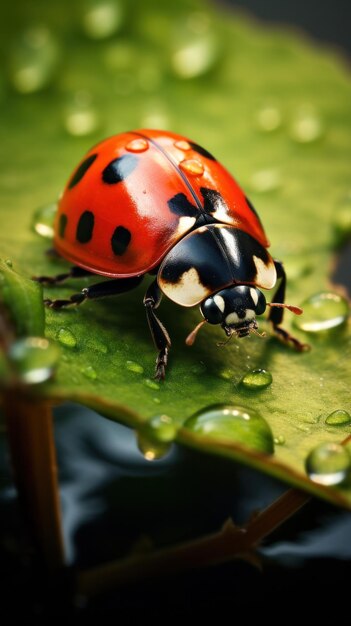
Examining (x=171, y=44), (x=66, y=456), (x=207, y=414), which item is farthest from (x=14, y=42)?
(x=207, y=414)

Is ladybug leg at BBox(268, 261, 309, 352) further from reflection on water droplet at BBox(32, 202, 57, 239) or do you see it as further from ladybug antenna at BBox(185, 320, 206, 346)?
reflection on water droplet at BBox(32, 202, 57, 239)

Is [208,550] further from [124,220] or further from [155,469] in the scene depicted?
[124,220]

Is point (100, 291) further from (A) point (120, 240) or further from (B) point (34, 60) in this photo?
(B) point (34, 60)

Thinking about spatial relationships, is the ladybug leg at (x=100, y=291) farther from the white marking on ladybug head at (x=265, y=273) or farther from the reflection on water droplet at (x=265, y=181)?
the reflection on water droplet at (x=265, y=181)

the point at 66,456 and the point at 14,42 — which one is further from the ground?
the point at 14,42

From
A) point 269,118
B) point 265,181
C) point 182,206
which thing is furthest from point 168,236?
point 269,118

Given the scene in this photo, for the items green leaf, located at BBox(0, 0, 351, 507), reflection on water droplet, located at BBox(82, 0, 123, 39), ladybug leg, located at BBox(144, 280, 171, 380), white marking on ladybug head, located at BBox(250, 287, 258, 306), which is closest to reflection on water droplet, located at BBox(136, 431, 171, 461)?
green leaf, located at BBox(0, 0, 351, 507)
